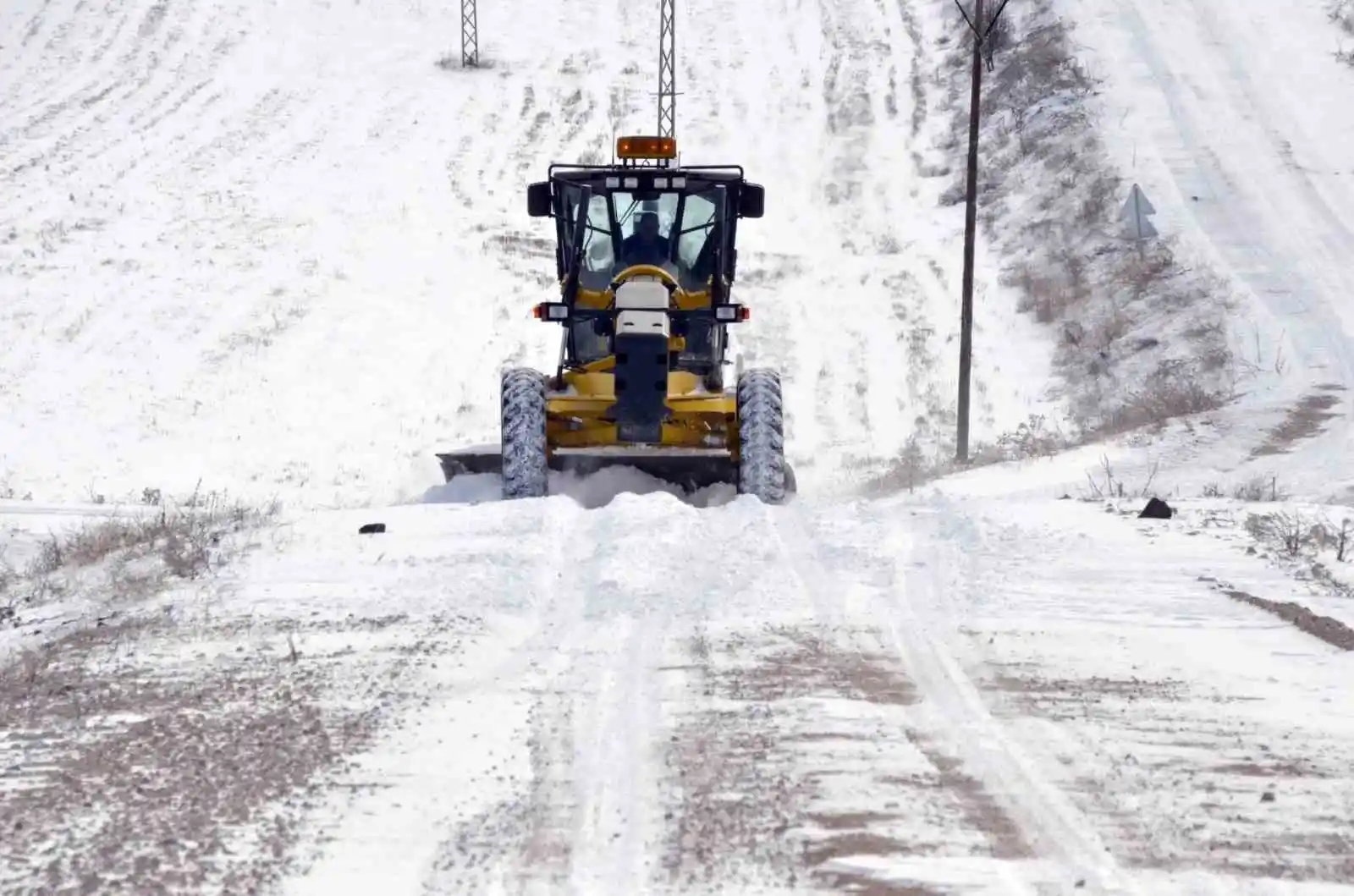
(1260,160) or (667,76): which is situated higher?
(667,76)

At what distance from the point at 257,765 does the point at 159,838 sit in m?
0.61

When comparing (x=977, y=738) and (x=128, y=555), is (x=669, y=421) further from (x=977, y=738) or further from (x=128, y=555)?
(x=977, y=738)

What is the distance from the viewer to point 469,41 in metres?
41.2

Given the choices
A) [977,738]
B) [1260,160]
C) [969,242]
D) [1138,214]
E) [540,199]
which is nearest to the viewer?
[977,738]

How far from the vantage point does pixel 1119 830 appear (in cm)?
408

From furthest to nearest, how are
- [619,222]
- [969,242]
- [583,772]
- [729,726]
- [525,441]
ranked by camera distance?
[969,242] < [619,222] < [525,441] < [729,726] < [583,772]

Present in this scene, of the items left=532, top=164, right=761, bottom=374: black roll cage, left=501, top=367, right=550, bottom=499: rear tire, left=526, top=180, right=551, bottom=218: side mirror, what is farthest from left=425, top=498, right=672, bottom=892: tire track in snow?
left=526, top=180, right=551, bottom=218: side mirror

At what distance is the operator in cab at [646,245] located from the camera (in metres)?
11.8

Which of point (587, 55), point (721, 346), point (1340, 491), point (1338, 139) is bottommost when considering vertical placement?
point (1340, 491)

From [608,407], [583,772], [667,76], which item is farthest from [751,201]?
[667,76]

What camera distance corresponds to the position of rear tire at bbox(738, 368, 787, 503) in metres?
10.5

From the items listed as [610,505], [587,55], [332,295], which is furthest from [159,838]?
[587,55]

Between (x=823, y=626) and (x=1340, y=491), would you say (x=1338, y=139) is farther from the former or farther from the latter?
(x=823, y=626)

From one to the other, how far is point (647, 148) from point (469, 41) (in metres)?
31.4
